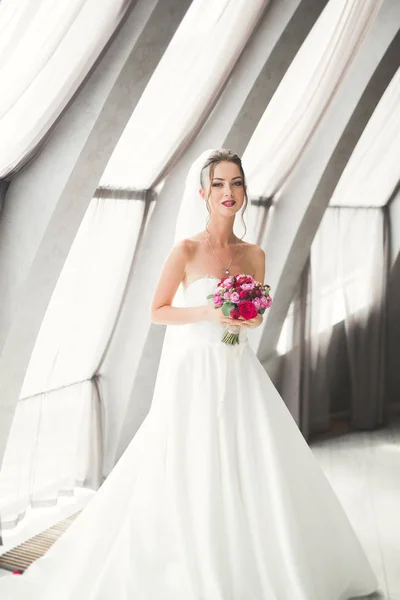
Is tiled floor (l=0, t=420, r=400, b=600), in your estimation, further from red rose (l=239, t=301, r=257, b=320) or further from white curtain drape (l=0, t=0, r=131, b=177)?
white curtain drape (l=0, t=0, r=131, b=177)

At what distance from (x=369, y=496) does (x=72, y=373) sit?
2373mm

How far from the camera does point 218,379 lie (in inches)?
138

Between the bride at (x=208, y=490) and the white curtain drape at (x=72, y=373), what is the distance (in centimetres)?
126

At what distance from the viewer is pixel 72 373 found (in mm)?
5254

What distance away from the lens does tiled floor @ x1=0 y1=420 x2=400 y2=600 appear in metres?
4.14

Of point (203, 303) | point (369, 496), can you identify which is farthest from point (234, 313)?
point (369, 496)

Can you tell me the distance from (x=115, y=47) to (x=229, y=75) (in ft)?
4.48

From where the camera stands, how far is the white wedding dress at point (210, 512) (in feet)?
10.4

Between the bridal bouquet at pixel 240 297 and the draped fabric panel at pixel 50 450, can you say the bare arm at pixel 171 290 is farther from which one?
the draped fabric panel at pixel 50 450

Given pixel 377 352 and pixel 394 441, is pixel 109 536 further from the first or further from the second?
pixel 377 352

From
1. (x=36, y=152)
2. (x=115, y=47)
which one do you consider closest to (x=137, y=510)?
(x=36, y=152)

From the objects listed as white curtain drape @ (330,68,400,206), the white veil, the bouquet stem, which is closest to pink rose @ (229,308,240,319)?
the bouquet stem

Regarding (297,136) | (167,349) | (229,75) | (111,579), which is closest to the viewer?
(111,579)

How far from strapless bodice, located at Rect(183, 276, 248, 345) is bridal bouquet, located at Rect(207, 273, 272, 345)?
0.21 meters
